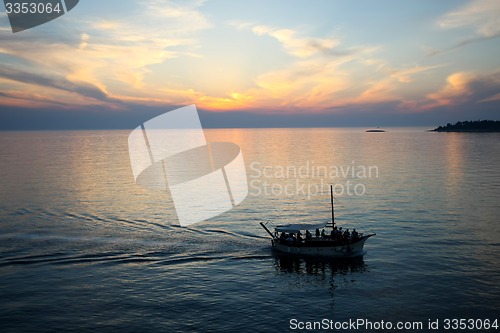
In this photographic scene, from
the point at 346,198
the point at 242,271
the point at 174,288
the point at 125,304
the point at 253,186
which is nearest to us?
the point at 125,304

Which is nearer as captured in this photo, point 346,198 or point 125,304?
point 125,304

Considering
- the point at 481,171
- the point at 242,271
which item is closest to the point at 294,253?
the point at 242,271

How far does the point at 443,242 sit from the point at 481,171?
258 feet

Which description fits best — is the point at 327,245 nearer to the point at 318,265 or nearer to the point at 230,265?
the point at 318,265

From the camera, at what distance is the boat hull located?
49.5m

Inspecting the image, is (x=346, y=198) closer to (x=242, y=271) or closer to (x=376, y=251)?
(x=376, y=251)

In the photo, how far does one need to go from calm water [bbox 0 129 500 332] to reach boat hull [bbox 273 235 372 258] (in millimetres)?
1171

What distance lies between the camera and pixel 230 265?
46.3 metres

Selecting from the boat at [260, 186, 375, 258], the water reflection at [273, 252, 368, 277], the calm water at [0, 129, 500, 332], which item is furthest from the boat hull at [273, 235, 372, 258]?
the calm water at [0, 129, 500, 332]

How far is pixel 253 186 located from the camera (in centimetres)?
10025

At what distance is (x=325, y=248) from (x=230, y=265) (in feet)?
40.5

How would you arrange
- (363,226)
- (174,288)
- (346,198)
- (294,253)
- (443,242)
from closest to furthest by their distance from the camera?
(174,288)
(294,253)
(443,242)
(363,226)
(346,198)

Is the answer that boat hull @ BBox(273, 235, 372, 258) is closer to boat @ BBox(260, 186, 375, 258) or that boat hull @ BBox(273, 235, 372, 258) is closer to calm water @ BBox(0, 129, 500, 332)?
boat @ BBox(260, 186, 375, 258)

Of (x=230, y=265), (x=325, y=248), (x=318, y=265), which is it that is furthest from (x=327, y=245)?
(x=230, y=265)
